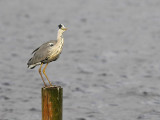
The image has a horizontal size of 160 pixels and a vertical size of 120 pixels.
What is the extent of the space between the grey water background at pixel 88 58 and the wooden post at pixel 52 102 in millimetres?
6762

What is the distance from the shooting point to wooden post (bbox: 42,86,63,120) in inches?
402

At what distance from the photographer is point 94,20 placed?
119 feet

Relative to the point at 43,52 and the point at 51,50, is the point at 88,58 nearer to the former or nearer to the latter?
the point at 43,52

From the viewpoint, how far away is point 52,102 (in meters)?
10.3

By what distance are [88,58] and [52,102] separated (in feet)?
53.8

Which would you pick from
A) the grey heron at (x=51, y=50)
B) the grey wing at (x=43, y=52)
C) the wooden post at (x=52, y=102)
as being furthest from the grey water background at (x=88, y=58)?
the wooden post at (x=52, y=102)

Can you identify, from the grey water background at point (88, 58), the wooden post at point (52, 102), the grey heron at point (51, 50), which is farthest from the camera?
the grey water background at point (88, 58)

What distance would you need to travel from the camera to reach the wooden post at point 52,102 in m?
10.2

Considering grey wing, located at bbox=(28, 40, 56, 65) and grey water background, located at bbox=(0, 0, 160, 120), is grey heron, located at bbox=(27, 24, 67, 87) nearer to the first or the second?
grey wing, located at bbox=(28, 40, 56, 65)

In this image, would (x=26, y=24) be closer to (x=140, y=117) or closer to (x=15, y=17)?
(x=15, y=17)

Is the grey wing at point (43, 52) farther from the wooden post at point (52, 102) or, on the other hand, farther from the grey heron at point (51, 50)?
the wooden post at point (52, 102)

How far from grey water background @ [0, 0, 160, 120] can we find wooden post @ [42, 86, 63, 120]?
6.76 meters

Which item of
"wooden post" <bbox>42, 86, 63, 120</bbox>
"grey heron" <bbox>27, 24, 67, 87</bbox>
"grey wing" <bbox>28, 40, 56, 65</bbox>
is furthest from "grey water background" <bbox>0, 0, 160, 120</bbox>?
"wooden post" <bbox>42, 86, 63, 120</bbox>

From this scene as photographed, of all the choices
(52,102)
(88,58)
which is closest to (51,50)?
(52,102)
